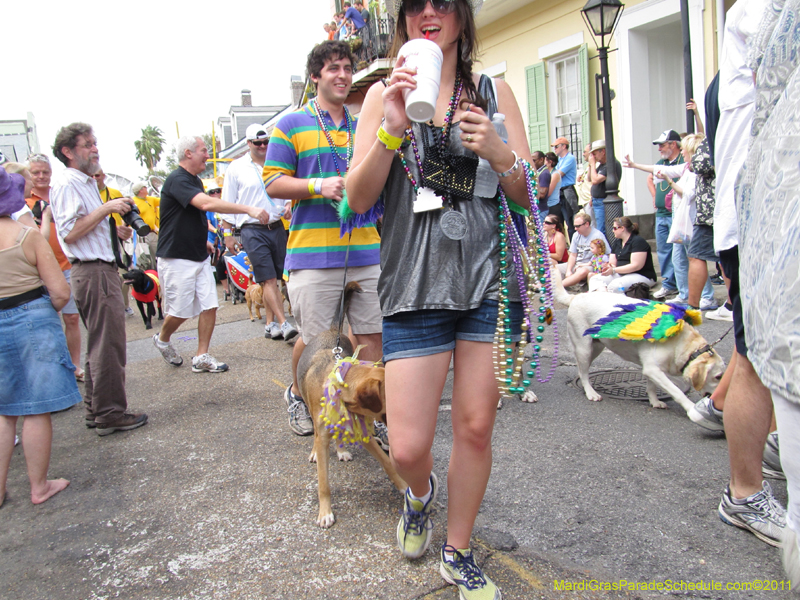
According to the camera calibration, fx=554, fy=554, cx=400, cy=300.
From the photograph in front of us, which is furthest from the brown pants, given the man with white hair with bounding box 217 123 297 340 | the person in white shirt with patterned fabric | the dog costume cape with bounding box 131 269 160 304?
the dog costume cape with bounding box 131 269 160 304

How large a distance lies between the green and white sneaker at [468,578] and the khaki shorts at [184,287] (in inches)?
158

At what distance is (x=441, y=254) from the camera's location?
1840 millimetres

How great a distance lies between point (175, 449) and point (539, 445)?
2.37m

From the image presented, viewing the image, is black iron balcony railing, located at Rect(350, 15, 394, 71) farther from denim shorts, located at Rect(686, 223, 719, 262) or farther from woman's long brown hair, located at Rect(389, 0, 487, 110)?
woman's long brown hair, located at Rect(389, 0, 487, 110)

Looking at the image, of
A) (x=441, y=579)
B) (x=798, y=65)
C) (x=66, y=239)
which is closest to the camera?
(x=798, y=65)

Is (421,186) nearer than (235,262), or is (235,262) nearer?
(421,186)

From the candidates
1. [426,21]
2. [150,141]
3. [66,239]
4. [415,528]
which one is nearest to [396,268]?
[426,21]

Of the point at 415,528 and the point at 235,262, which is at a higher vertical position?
the point at 235,262

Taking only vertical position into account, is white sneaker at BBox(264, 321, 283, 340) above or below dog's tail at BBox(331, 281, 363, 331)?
below

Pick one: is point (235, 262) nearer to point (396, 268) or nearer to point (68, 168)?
point (68, 168)

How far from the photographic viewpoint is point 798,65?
955mm

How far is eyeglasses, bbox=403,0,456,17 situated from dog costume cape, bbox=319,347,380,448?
1.39m

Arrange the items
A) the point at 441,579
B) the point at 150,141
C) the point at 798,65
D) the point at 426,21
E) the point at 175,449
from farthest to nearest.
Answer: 1. the point at 150,141
2. the point at 175,449
3. the point at 441,579
4. the point at 426,21
5. the point at 798,65

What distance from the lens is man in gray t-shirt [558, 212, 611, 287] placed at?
7492mm
